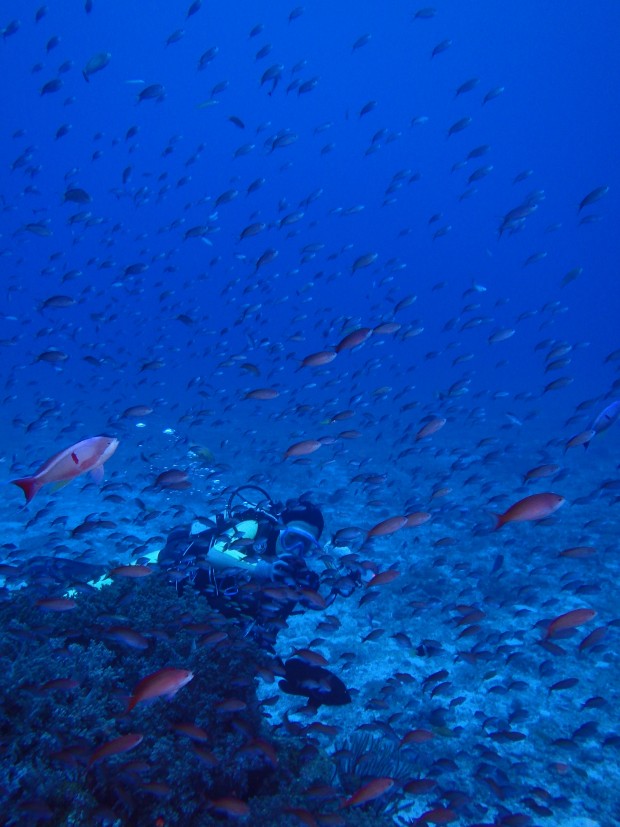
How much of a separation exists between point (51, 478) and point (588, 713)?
25.6ft

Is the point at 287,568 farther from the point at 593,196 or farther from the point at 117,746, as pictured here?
the point at 593,196

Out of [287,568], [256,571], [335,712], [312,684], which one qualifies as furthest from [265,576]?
[335,712]

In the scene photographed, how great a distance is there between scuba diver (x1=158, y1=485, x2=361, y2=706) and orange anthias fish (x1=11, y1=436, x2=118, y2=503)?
2511 mm

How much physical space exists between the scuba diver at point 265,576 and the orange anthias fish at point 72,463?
2.51m

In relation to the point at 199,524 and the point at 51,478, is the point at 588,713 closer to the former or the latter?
the point at 199,524

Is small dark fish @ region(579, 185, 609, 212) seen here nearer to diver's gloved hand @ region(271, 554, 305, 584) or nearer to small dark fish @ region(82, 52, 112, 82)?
diver's gloved hand @ region(271, 554, 305, 584)

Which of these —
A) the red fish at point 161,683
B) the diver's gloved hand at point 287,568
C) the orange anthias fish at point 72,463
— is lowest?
the red fish at point 161,683

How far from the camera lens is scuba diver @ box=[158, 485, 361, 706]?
200 inches

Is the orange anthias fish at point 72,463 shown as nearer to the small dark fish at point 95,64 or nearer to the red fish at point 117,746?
the red fish at point 117,746

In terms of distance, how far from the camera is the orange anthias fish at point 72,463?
2.65 m

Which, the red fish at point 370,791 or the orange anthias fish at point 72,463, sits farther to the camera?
the red fish at point 370,791

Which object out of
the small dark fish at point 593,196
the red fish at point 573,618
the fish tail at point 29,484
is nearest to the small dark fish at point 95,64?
the small dark fish at point 593,196

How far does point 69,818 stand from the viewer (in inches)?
113

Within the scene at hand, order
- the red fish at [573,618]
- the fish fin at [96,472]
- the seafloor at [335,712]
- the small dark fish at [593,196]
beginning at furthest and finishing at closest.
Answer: the small dark fish at [593,196] → the red fish at [573,618] → the seafloor at [335,712] → the fish fin at [96,472]
